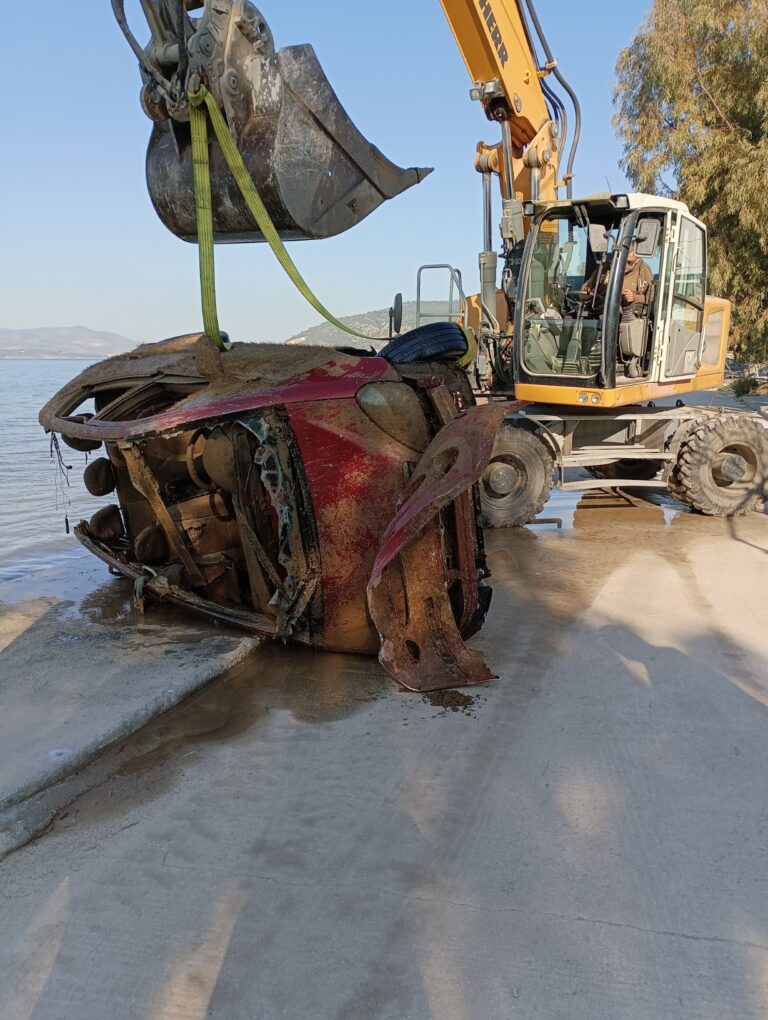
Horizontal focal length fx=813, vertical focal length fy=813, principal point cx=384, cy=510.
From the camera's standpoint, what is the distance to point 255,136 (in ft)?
14.2

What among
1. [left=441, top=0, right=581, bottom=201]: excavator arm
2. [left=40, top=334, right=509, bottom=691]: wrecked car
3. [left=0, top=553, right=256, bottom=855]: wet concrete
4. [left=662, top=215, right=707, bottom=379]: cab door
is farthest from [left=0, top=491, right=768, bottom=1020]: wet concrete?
[left=441, top=0, right=581, bottom=201]: excavator arm

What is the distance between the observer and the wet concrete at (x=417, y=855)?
2373mm

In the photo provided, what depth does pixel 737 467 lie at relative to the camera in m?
8.55

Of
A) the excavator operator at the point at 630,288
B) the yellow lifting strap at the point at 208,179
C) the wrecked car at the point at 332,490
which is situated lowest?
the wrecked car at the point at 332,490

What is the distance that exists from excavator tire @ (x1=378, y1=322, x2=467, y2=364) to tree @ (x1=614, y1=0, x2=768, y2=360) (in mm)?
17243

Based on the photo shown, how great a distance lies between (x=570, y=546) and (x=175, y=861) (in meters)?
5.39

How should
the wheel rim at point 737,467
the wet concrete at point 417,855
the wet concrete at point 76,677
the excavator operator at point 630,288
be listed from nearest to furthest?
1. the wet concrete at point 417,855
2. the wet concrete at point 76,677
3. the excavator operator at point 630,288
4. the wheel rim at point 737,467

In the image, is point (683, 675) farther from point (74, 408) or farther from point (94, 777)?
point (74, 408)

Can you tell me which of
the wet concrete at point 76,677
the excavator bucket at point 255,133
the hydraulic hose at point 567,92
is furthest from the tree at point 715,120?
the wet concrete at point 76,677

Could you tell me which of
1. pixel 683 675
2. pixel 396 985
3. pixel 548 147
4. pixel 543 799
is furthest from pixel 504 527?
pixel 396 985

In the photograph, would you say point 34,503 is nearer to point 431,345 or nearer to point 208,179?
point 431,345

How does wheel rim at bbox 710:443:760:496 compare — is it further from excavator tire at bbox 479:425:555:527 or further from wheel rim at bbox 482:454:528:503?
wheel rim at bbox 482:454:528:503

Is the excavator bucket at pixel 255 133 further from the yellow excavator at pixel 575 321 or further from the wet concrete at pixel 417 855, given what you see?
the wet concrete at pixel 417 855

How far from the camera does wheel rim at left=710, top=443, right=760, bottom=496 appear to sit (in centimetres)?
854
